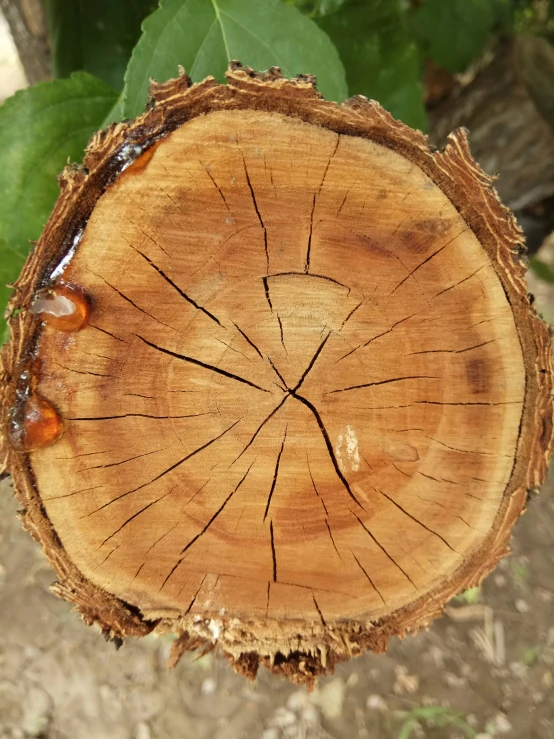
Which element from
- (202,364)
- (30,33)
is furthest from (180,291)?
(30,33)

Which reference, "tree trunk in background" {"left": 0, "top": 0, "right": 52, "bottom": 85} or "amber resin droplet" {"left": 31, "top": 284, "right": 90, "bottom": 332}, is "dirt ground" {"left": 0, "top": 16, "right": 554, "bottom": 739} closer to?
"amber resin droplet" {"left": 31, "top": 284, "right": 90, "bottom": 332}

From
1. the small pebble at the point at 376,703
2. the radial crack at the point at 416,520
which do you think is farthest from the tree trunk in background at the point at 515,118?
the small pebble at the point at 376,703

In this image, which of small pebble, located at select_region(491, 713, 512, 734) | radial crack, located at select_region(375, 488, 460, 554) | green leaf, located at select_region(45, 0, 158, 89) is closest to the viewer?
radial crack, located at select_region(375, 488, 460, 554)

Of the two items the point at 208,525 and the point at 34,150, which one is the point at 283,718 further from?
the point at 34,150

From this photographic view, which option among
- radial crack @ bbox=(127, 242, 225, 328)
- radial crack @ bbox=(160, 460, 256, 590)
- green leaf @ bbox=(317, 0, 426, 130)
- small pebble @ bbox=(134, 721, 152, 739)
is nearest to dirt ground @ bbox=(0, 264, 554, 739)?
small pebble @ bbox=(134, 721, 152, 739)

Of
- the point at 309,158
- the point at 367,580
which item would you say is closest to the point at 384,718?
the point at 367,580

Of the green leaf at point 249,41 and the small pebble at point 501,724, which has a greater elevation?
the green leaf at point 249,41

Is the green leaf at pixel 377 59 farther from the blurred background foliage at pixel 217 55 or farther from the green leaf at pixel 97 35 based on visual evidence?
the green leaf at pixel 97 35

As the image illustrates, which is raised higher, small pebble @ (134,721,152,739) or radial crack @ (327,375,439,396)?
radial crack @ (327,375,439,396)
